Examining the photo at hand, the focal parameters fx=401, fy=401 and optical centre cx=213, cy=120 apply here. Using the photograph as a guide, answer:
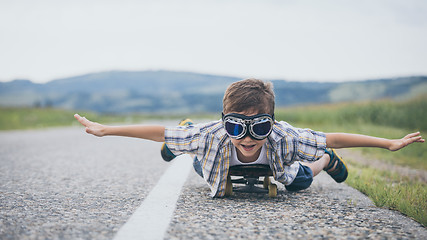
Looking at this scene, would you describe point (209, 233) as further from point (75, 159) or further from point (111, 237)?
point (75, 159)

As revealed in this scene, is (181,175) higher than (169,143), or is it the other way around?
(169,143)

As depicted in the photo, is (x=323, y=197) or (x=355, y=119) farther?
(x=355, y=119)

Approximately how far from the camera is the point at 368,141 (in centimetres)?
277

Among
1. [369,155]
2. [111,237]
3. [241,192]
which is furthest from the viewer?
[369,155]

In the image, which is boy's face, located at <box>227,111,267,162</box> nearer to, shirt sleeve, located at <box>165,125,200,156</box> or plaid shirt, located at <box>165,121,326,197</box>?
plaid shirt, located at <box>165,121,326,197</box>

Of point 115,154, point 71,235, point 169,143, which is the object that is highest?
point 169,143

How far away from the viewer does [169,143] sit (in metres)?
2.94

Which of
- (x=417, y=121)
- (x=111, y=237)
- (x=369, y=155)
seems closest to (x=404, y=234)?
(x=111, y=237)

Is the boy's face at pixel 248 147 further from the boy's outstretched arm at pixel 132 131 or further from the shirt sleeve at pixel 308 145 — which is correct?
the boy's outstretched arm at pixel 132 131

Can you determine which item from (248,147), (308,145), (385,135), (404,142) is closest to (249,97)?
(248,147)

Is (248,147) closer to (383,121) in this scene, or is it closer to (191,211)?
(191,211)

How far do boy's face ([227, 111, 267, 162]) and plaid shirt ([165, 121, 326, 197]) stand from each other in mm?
91

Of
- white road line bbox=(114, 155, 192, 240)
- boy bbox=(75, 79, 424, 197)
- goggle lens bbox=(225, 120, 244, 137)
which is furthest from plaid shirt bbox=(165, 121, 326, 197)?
white road line bbox=(114, 155, 192, 240)

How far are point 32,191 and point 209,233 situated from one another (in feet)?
5.81
